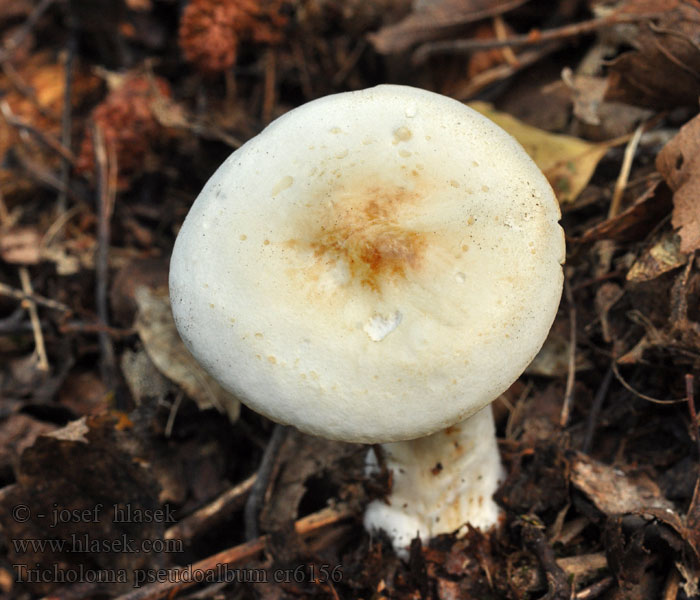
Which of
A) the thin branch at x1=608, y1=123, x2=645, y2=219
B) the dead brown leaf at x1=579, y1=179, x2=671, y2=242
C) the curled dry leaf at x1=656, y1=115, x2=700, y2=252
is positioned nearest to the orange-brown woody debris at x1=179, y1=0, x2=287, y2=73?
the thin branch at x1=608, y1=123, x2=645, y2=219

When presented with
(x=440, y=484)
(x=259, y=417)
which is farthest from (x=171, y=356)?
(x=440, y=484)

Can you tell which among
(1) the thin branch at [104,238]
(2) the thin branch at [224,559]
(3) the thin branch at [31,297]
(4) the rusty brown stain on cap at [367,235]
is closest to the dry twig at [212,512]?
(2) the thin branch at [224,559]

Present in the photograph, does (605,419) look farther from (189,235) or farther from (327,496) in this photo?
(189,235)

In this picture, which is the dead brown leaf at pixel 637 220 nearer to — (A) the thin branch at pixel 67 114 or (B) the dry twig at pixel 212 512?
(B) the dry twig at pixel 212 512

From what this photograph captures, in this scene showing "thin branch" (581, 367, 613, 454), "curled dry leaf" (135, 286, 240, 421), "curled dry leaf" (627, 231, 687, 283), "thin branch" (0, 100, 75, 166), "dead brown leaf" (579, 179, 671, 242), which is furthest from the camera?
"thin branch" (0, 100, 75, 166)

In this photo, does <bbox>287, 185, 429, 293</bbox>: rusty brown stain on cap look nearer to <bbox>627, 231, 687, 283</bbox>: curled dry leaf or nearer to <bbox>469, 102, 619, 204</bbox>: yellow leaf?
<bbox>627, 231, 687, 283</bbox>: curled dry leaf

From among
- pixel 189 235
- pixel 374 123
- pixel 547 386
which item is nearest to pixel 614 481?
pixel 547 386

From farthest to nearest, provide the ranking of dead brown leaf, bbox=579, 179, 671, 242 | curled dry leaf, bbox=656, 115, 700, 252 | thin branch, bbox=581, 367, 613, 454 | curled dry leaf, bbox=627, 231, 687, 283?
thin branch, bbox=581, 367, 613, 454 → dead brown leaf, bbox=579, 179, 671, 242 → curled dry leaf, bbox=627, 231, 687, 283 → curled dry leaf, bbox=656, 115, 700, 252
